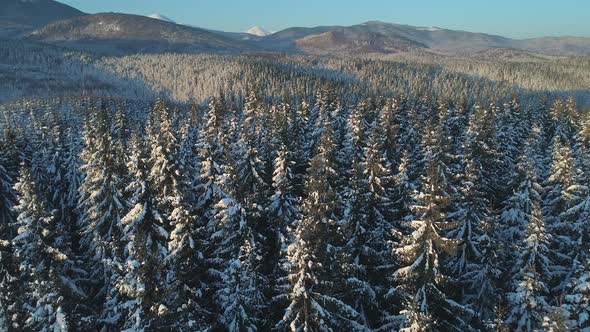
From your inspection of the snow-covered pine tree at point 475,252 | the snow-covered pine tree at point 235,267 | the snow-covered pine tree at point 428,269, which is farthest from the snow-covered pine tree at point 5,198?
the snow-covered pine tree at point 475,252

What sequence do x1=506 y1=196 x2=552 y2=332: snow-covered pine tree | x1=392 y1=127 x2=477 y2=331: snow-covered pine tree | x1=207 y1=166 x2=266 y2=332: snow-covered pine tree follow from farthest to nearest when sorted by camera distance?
x1=506 y1=196 x2=552 y2=332: snow-covered pine tree, x1=207 y1=166 x2=266 y2=332: snow-covered pine tree, x1=392 y1=127 x2=477 y2=331: snow-covered pine tree

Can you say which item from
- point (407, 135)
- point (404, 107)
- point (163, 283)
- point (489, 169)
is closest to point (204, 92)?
point (404, 107)

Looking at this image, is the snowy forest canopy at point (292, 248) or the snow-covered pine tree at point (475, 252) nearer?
the snowy forest canopy at point (292, 248)

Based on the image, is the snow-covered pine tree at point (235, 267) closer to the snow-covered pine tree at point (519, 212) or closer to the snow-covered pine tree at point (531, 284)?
the snow-covered pine tree at point (531, 284)

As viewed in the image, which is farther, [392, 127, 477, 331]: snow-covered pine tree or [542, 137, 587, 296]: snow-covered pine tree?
[542, 137, 587, 296]: snow-covered pine tree

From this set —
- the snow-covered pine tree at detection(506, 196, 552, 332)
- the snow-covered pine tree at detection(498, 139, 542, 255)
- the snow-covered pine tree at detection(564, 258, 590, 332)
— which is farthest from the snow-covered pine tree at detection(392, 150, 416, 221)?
the snow-covered pine tree at detection(564, 258, 590, 332)

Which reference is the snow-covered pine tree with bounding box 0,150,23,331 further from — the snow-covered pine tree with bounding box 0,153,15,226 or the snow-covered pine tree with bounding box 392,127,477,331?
the snow-covered pine tree with bounding box 392,127,477,331
